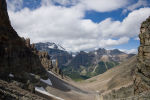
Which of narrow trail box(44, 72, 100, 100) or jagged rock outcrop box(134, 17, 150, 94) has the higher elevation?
jagged rock outcrop box(134, 17, 150, 94)

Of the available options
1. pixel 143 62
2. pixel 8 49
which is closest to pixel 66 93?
pixel 8 49

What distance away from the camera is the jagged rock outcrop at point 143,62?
36281 mm

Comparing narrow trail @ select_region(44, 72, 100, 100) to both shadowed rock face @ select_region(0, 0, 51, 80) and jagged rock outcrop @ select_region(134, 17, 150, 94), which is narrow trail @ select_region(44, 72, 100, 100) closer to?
shadowed rock face @ select_region(0, 0, 51, 80)

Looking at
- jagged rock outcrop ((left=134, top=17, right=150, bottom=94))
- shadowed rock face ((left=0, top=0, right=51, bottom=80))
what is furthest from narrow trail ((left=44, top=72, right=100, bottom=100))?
jagged rock outcrop ((left=134, top=17, right=150, bottom=94))

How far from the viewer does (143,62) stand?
38.3m

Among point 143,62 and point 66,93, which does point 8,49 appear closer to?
point 66,93

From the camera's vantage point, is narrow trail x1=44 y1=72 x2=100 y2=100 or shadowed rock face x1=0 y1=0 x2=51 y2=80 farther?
narrow trail x1=44 y1=72 x2=100 y2=100

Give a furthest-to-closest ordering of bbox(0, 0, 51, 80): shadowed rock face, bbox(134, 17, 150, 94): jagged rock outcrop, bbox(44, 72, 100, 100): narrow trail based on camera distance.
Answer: bbox(44, 72, 100, 100): narrow trail → bbox(0, 0, 51, 80): shadowed rock face → bbox(134, 17, 150, 94): jagged rock outcrop

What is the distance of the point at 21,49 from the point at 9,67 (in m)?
19.2

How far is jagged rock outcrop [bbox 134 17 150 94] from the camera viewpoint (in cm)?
3628

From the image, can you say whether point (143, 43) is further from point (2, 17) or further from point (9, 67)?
point (2, 17)

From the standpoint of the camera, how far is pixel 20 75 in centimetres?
6206

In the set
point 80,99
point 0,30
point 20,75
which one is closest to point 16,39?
point 0,30

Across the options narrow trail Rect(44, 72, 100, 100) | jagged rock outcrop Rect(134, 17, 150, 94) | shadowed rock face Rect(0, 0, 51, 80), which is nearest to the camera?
jagged rock outcrop Rect(134, 17, 150, 94)
